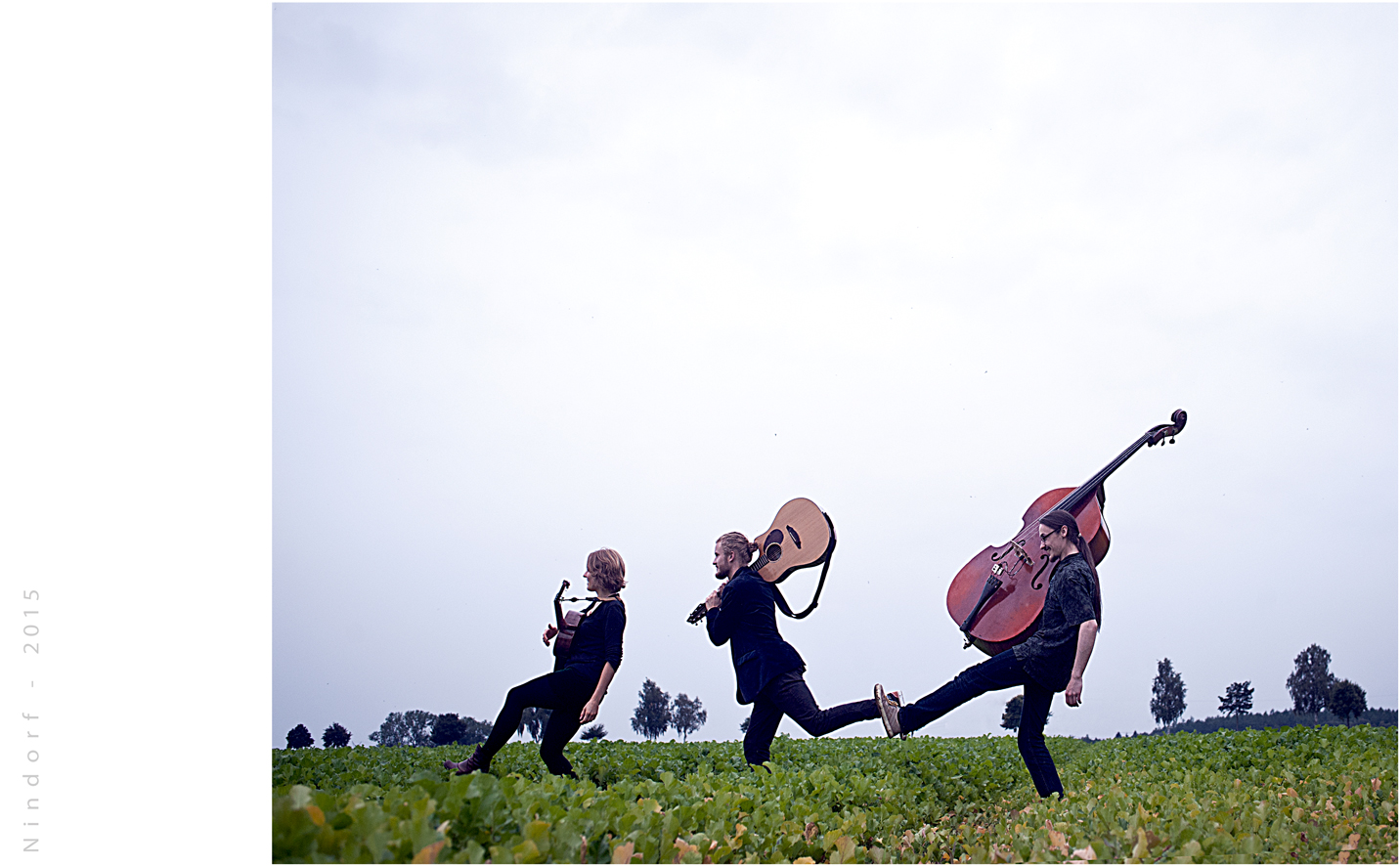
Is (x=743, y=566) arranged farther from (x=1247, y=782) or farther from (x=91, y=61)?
(x=91, y=61)

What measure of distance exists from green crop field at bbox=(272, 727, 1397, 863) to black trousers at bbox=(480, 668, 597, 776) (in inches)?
16.6

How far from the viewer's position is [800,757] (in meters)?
8.83

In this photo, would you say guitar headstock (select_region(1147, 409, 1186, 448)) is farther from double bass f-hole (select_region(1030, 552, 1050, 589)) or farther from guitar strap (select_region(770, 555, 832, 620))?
guitar strap (select_region(770, 555, 832, 620))

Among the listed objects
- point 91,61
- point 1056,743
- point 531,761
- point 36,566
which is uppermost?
point 91,61

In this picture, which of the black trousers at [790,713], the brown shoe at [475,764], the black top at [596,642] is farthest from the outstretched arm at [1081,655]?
the brown shoe at [475,764]

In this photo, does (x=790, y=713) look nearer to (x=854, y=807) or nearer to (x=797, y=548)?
(x=854, y=807)

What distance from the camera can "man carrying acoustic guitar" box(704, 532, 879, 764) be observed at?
6781mm

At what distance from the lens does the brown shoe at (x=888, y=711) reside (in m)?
6.34

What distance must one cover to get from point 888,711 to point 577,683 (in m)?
2.20

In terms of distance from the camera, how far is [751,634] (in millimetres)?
6895

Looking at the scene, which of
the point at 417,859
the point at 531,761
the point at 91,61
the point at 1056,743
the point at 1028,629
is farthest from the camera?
the point at 1056,743

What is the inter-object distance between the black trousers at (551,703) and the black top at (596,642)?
0.08 m

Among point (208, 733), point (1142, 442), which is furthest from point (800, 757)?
point (208, 733)

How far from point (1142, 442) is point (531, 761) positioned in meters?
5.60
